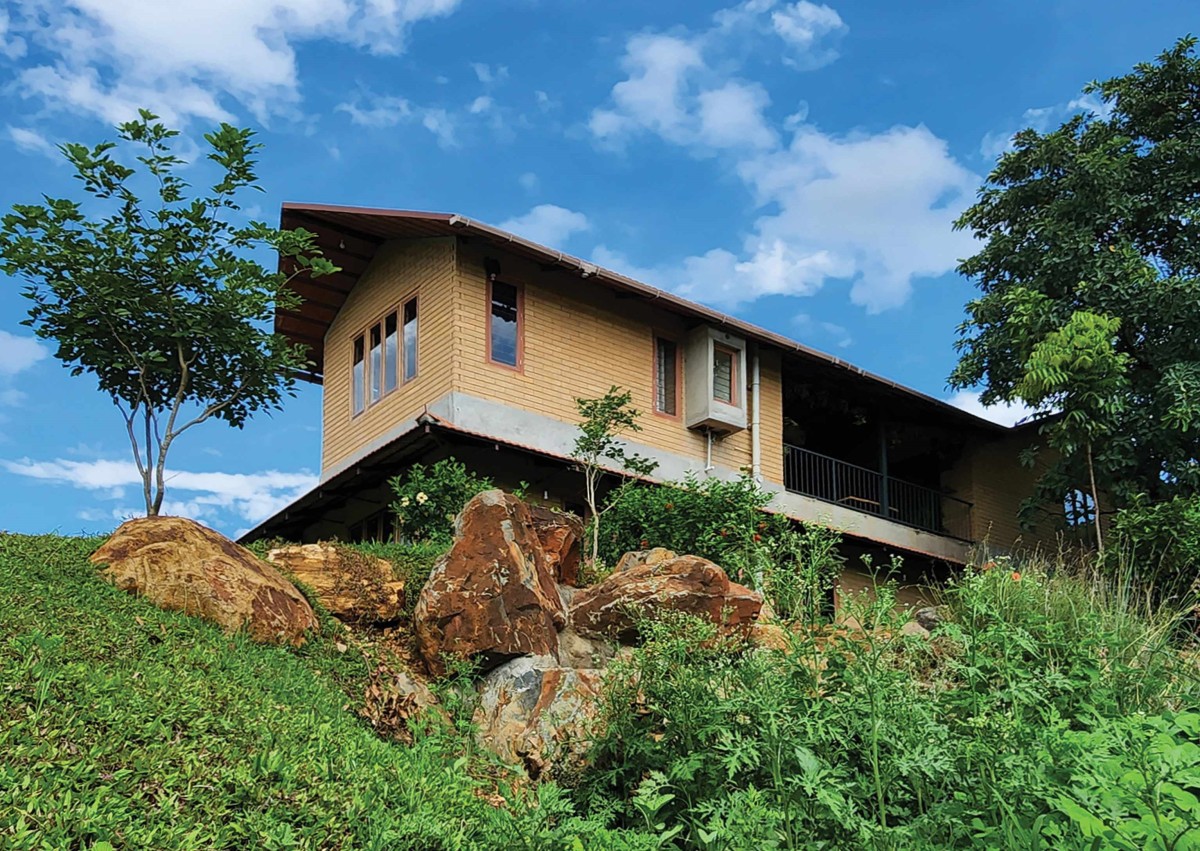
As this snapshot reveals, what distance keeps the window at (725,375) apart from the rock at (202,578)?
9.65 metres

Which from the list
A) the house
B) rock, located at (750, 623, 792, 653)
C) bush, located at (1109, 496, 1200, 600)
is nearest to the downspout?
the house

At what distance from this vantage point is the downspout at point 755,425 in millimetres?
17125

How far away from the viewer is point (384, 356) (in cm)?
1661

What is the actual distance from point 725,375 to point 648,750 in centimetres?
1135

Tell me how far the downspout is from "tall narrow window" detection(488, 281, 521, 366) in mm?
3900

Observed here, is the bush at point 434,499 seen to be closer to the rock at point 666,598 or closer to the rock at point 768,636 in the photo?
the rock at point 666,598

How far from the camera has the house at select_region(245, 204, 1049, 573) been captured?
1477 cm

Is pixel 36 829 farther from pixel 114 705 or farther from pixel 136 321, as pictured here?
pixel 136 321

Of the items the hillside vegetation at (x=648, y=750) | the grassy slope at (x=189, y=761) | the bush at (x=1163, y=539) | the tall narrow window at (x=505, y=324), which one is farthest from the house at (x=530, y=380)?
the grassy slope at (x=189, y=761)

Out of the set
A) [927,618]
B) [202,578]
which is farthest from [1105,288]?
[202,578]

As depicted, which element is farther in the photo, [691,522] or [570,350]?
[570,350]

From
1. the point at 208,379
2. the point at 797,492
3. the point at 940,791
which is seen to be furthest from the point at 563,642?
the point at 797,492

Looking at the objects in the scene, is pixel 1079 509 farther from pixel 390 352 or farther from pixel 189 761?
pixel 189 761

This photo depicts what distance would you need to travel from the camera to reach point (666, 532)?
12.8 meters
